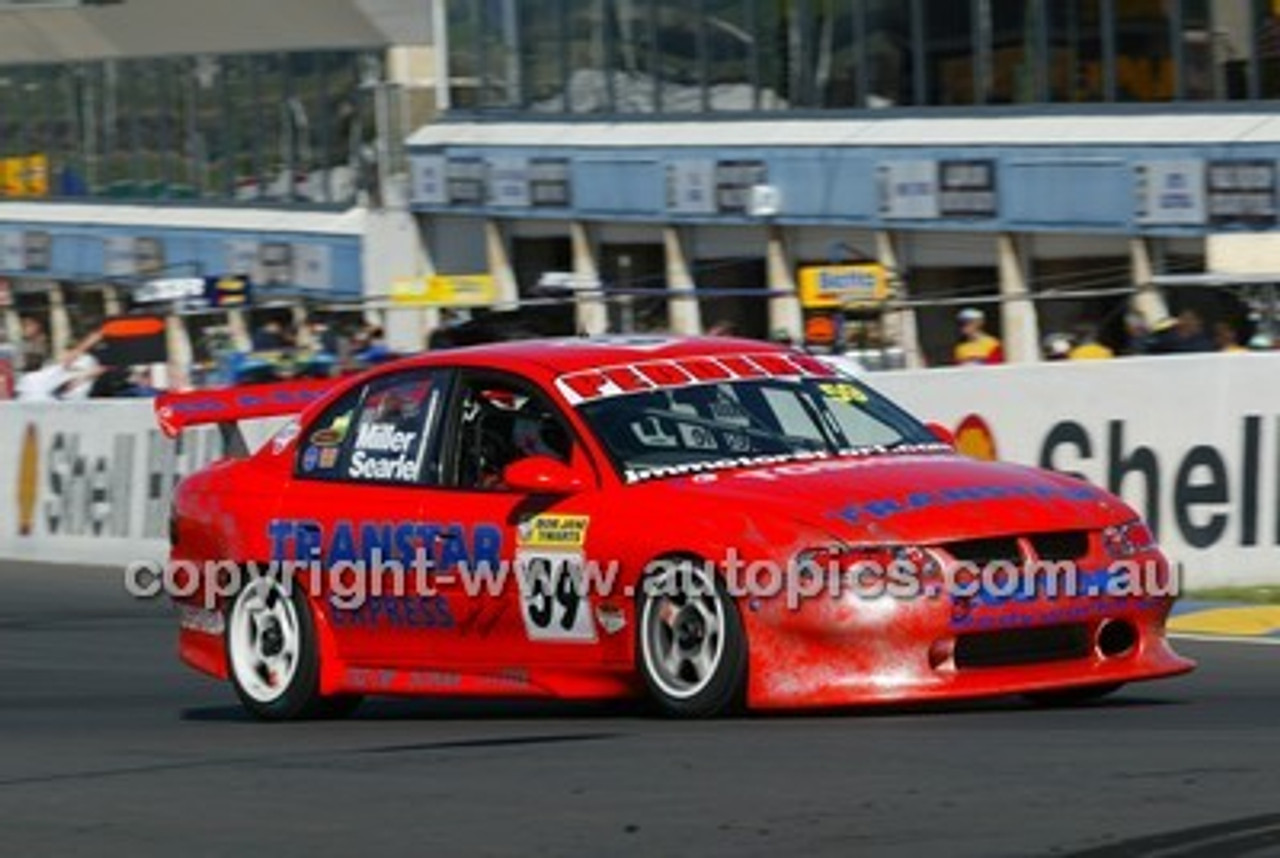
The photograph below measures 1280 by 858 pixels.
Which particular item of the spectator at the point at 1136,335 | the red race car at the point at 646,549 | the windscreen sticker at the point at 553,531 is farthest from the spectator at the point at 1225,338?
the windscreen sticker at the point at 553,531

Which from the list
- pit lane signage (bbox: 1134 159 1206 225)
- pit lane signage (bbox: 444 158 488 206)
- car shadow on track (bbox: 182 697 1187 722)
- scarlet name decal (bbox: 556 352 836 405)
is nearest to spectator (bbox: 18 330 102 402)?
pit lane signage (bbox: 1134 159 1206 225)

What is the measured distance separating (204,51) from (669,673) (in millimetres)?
42479

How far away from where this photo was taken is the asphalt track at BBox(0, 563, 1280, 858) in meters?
7.78

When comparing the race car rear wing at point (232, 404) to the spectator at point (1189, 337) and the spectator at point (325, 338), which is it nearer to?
the spectator at point (1189, 337)

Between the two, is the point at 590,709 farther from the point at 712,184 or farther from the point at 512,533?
the point at 712,184

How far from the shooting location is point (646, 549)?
10719 mm

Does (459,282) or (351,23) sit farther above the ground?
(351,23)

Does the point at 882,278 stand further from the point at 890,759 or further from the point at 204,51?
the point at 204,51

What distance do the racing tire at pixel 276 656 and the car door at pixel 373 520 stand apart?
0.12m

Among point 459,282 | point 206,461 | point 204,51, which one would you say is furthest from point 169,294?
point 204,51

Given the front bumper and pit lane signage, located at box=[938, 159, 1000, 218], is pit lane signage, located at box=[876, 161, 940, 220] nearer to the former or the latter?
pit lane signage, located at box=[938, 159, 1000, 218]

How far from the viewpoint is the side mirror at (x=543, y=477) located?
1101 cm

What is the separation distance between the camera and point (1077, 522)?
10.6m

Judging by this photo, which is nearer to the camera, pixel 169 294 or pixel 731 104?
pixel 169 294
